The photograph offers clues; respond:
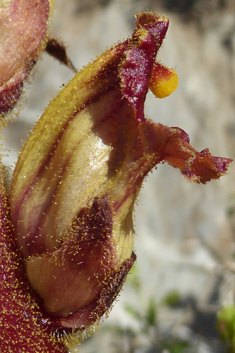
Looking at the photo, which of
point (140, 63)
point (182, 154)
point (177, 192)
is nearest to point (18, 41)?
point (140, 63)

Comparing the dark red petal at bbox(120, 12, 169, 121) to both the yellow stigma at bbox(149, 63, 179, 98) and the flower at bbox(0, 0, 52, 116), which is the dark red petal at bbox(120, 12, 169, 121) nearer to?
the yellow stigma at bbox(149, 63, 179, 98)

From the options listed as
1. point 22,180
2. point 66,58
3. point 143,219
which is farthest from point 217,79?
point 22,180

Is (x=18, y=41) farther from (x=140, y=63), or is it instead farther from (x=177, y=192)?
(x=177, y=192)

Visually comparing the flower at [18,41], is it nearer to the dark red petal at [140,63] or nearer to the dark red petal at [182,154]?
the dark red petal at [140,63]

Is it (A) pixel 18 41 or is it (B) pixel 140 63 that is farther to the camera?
(A) pixel 18 41

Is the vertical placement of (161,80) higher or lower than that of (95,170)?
Answer: higher

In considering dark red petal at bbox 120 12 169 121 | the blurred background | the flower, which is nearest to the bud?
dark red petal at bbox 120 12 169 121
